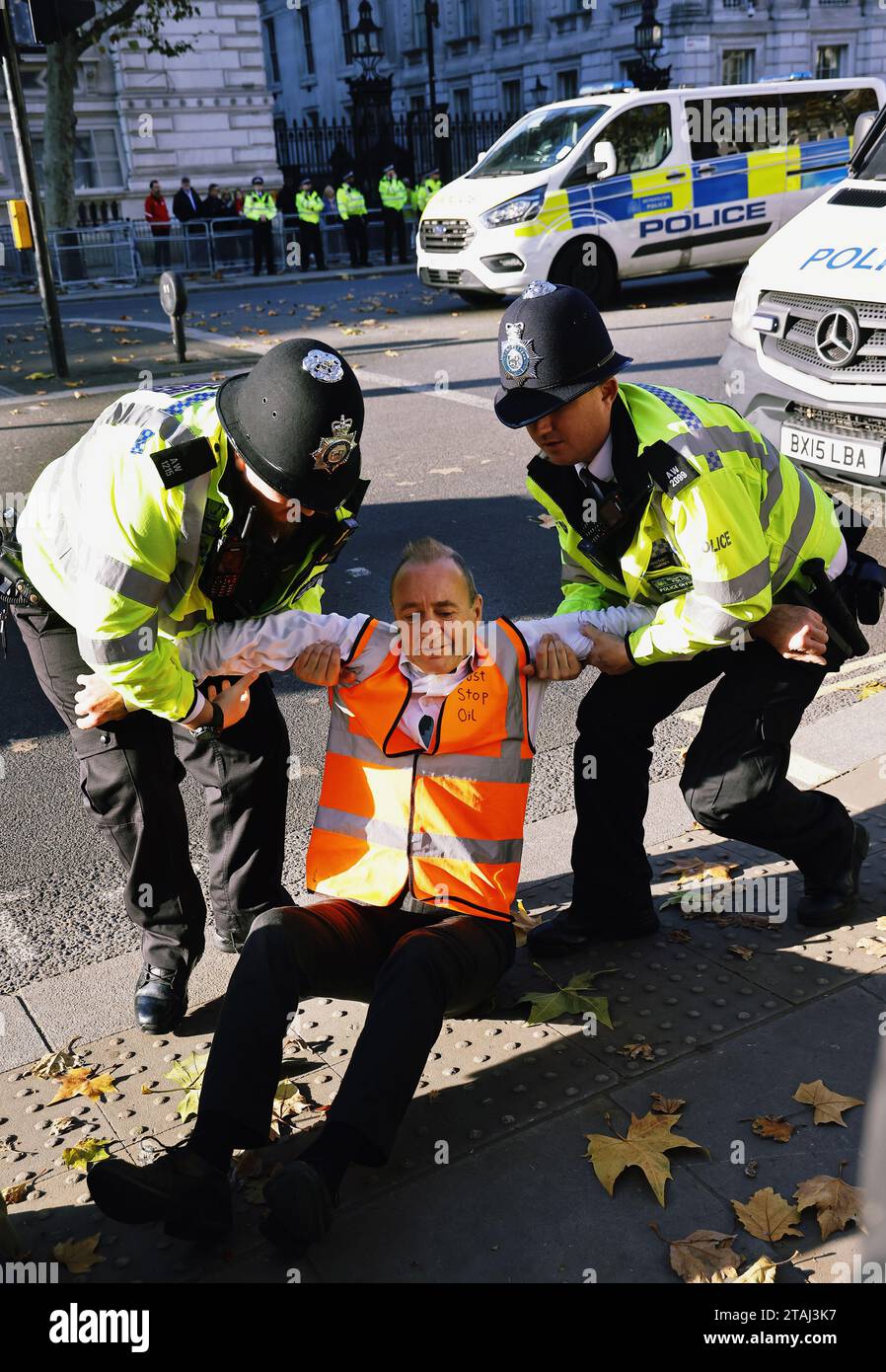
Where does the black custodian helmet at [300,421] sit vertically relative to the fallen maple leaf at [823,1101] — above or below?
above

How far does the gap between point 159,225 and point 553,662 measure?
24.5m

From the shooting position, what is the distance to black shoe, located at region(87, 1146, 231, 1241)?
2318 mm

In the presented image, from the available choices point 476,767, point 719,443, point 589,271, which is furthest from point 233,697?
point 589,271

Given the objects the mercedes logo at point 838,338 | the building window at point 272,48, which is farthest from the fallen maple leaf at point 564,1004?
the building window at point 272,48

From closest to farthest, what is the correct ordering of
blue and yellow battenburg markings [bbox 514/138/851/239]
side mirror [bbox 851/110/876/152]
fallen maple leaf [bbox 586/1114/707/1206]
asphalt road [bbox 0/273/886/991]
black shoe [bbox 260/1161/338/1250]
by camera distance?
black shoe [bbox 260/1161/338/1250]
fallen maple leaf [bbox 586/1114/707/1206]
asphalt road [bbox 0/273/886/991]
side mirror [bbox 851/110/876/152]
blue and yellow battenburg markings [bbox 514/138/851/239]

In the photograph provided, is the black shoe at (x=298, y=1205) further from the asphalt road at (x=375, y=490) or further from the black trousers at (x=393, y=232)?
the black trousers at (x=393, y=232)

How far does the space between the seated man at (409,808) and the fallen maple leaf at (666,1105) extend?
1.48 ft

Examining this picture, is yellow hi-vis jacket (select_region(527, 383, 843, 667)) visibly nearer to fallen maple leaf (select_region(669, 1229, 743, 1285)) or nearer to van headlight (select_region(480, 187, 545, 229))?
fallen maple leaf (select_region(669, 1229, 743, 1285))

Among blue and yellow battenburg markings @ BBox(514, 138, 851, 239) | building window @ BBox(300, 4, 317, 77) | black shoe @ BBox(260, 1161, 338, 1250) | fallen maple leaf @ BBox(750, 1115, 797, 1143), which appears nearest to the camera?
black shoe @ BBox(260, 1161, 338, 1250)

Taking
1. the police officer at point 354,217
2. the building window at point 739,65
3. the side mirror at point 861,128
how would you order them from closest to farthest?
the side mirror at point 861,128
the police officer at point 354,217
the building window at point 739,65

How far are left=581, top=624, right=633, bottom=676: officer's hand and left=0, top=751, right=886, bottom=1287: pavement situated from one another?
81cm

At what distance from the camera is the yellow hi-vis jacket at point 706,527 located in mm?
2814

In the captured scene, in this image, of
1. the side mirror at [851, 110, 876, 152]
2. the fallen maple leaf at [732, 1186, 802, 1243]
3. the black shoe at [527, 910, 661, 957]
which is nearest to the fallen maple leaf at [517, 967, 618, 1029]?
the black shoe at [527, 910, 661, 957]

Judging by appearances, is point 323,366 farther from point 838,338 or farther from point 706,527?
point 838,338
